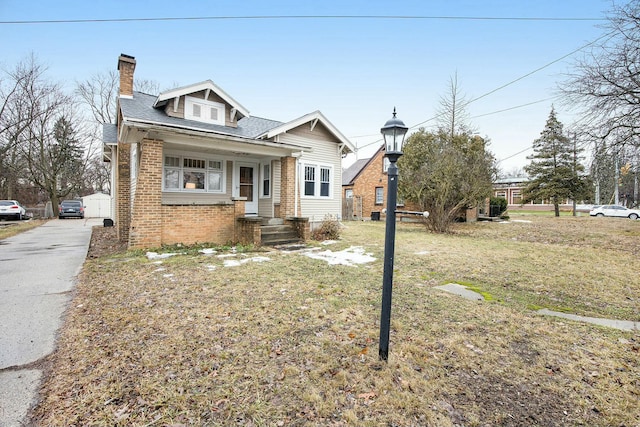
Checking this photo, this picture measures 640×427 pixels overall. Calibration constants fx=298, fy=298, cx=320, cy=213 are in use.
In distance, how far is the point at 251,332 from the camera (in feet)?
11.3

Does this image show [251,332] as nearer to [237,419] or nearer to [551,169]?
[237,419]

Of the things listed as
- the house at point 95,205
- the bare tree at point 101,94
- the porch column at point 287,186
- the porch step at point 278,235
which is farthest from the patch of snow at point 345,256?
the bare tree at point 101,94

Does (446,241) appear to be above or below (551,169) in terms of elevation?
below

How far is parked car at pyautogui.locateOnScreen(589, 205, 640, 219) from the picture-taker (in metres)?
27.2

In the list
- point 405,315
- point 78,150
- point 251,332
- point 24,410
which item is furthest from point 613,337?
point 78,150

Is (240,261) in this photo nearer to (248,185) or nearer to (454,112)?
(248,185)

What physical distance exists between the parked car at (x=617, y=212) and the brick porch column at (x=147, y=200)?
38.0m

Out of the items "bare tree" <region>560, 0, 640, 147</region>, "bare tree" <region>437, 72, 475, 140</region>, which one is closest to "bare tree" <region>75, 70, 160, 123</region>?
"bare tree" <region>437, 72, 475, 140</region>

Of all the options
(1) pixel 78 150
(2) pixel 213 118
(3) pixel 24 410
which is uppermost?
(1) pixel 78 150

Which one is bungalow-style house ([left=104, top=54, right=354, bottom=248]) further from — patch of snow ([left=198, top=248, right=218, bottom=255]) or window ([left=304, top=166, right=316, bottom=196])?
patch of snow ([left=198, top=248, right=218, bottom=255])

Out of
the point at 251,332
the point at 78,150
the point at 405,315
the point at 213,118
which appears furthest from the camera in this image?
the point at 78,150

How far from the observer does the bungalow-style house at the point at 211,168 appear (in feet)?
26.9

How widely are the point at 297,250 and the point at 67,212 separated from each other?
27.0 m

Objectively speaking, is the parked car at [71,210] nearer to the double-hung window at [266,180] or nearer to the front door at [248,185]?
the front door at [248,185]
